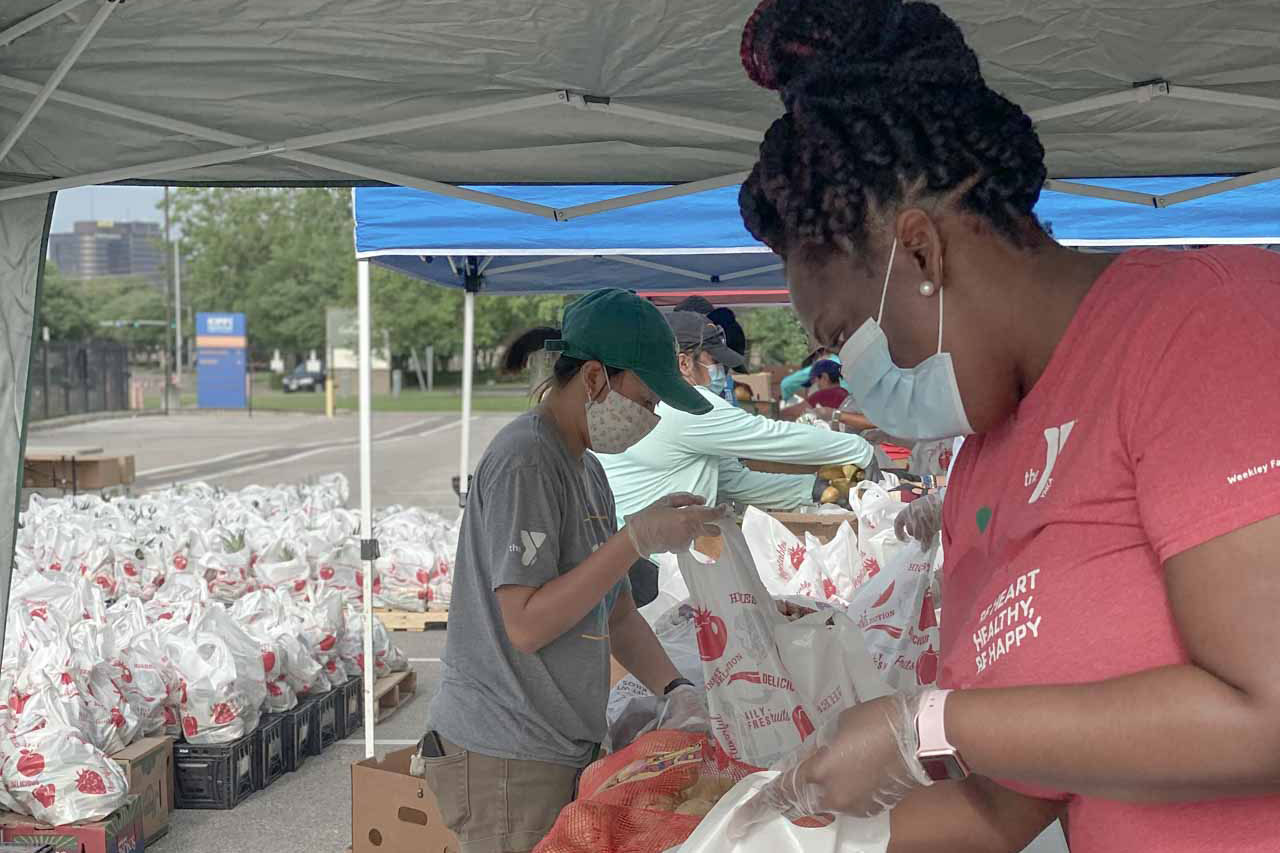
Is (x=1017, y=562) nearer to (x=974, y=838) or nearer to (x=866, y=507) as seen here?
(x=974, y=838)

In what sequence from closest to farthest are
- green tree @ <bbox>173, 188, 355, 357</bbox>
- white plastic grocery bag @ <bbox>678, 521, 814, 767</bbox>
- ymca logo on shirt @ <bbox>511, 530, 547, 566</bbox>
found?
white plastic grocery bag @ <bbox>678, 521, 814, 767</bbox>, ymca logo on shirt @ <bbox>511, 530, 547, 566</bbox>, green tree @ <bbox>173, 188, 355, 357</bbox>

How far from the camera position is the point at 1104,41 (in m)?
2.59

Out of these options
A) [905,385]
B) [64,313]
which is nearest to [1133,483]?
[905,385]

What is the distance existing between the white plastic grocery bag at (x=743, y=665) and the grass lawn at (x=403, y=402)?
3073 cm

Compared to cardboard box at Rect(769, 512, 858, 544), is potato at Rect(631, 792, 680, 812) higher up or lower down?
higher up

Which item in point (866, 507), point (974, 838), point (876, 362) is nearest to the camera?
point (876, 362)

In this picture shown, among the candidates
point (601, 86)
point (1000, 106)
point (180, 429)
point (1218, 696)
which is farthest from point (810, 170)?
point (180, 429)

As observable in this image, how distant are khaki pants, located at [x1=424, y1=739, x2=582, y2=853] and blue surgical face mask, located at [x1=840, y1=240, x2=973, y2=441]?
141 centimetres

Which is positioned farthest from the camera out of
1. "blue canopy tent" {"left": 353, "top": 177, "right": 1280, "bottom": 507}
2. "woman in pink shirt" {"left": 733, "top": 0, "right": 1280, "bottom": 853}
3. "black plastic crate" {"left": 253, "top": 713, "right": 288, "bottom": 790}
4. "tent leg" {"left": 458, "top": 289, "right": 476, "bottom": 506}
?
"tent leg" {"left": 458, "top": 289, "right": 476, "bottom": 506}

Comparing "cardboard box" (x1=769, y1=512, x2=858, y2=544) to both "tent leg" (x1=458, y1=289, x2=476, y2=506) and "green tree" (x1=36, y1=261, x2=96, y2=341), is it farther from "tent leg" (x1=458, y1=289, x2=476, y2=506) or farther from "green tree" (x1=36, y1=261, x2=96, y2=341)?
"green tree" (x1=36, y1=261, x2=96, y2=341)

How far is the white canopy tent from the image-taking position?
2.38 m

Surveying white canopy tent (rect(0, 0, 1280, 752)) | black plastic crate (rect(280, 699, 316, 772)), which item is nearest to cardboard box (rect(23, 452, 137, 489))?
black plastic crate (rect(280, 699, 316, 772))

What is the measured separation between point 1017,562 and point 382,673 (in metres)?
5.28

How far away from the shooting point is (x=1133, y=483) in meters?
1.07
